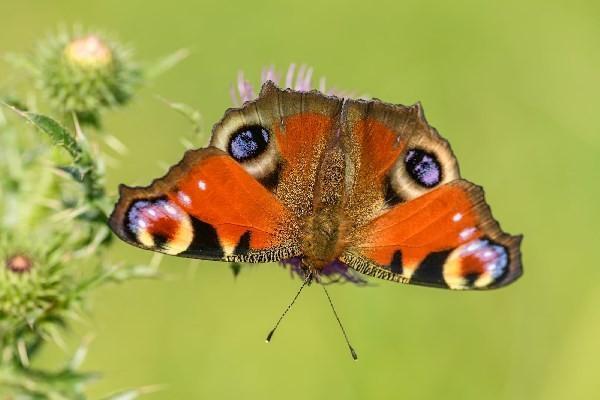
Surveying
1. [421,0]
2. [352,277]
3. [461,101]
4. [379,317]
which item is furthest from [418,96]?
[352,277]

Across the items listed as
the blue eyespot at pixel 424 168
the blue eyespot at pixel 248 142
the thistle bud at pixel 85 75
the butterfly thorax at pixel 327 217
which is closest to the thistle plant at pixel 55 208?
the thistle bud at pixel 85 75

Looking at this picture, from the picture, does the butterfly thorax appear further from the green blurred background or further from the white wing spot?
the green blurred background

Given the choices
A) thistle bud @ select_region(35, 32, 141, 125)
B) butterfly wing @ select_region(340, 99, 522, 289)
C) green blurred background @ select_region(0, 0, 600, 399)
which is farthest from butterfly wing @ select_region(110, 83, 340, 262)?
green blurred background @ select_region(0, 0, 600, 399)

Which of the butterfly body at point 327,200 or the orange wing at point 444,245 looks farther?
the orange wing at point 444,245

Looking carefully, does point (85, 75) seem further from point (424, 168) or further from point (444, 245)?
point (444, 245)

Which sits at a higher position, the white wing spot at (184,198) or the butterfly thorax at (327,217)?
the butterfly thorax at (327,217)

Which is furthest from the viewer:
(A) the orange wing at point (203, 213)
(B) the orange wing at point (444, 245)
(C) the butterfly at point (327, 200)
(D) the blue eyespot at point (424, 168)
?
(D) the blue eyespot at point (424, 168)

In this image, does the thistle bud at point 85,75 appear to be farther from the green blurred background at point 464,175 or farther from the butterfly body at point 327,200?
the green blurred background at point 464,175
